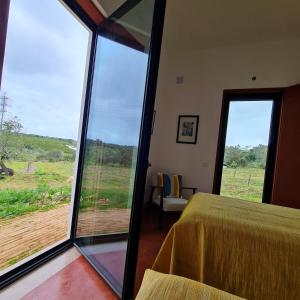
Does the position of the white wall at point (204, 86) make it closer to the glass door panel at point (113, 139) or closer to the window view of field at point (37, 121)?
→ the glass door panel at point (113, 139)

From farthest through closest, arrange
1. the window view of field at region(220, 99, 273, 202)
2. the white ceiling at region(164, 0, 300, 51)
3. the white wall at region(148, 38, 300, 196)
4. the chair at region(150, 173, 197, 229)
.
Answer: the window view of field at region(220, 99, 273, 202), the white wall at region(148, 38, 300, 196), the chair at region(150, 173, 197, 229), the white ceiling at region(164, 0, 300, 51)

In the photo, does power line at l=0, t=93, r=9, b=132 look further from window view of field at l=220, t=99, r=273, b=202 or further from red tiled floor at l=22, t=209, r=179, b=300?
window view of field at l=220, t=99, r=273, b=202

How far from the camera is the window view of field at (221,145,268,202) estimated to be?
11.4ft

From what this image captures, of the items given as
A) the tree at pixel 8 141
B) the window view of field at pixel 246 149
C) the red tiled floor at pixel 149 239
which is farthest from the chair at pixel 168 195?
the tree at pixel 8 141

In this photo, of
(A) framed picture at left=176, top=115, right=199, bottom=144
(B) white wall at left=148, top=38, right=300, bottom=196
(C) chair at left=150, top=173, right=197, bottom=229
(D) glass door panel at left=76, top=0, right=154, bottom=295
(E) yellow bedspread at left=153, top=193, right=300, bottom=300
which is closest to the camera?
(E) yellow bedspread at left=153, top=193, right=300, bottom=300

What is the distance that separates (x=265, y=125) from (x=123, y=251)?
2.95 meters

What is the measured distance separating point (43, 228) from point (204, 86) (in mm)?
3273

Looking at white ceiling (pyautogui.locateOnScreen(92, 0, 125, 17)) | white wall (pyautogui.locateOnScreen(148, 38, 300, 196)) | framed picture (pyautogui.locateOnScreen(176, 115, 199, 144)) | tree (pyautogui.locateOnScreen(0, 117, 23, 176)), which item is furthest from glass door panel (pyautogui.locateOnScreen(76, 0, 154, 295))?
framed picture (pyautogui.locateOnScreen(176, 115, 199, 144))

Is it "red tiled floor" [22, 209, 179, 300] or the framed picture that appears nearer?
"red tiled floor" [22, 209, 179, 300]

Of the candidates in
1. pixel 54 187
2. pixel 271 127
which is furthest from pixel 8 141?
pixel 271 127

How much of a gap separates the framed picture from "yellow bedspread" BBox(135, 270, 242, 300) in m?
3.09

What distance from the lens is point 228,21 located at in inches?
119

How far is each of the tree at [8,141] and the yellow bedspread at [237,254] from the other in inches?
53.9

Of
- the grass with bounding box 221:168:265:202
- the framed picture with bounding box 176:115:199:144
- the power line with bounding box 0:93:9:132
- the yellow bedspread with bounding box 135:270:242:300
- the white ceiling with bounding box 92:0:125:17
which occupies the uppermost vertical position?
the white ceiling with bounding box 92:0:125:17
